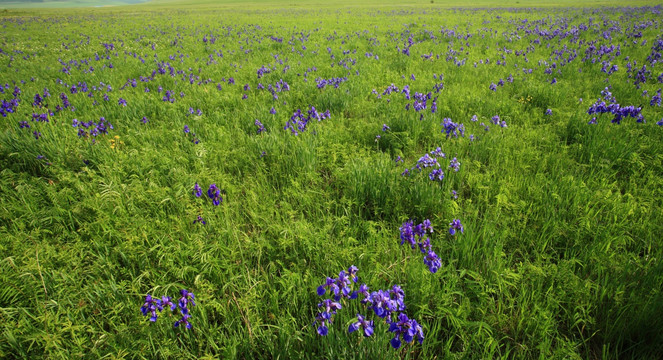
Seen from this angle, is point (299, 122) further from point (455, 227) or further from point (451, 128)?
point (455, 227)

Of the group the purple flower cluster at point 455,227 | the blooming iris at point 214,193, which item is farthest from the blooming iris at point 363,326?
Answer: the blooming iris at point 214,193

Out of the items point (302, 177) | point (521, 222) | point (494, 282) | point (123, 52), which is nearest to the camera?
point (494, 282)

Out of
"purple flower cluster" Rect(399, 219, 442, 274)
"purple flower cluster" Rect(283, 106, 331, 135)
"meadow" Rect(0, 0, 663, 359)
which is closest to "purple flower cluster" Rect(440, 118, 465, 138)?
"meadow" Rect(0, 0, 663, 359)

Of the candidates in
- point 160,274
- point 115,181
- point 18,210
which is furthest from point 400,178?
point 18,210

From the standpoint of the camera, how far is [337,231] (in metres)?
2.60

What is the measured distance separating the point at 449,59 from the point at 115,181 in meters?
8.56

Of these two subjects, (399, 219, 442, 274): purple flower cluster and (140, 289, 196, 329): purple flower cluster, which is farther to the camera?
(399, 219, 442, 274): purple flower cluster

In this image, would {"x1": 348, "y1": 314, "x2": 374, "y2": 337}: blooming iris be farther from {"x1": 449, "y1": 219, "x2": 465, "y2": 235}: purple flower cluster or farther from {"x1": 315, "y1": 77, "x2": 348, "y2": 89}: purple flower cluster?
{"x1": 315, "y1": 77, "x2": 348, "y2": 89}: purple flower cluster

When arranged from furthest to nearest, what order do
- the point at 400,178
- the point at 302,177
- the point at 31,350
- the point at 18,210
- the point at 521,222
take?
the point at 302,177 < the point at 400,178 < the point at 18,210 < the point at 521,222 < the point at 31,350

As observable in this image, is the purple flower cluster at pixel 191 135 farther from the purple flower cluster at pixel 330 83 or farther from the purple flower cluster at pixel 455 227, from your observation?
the purple flower cluster at pixel 455 227

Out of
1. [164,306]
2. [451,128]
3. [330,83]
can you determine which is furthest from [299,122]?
[164,306]

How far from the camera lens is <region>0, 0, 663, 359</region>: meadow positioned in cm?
175

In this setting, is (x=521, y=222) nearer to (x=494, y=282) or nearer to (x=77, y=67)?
(x=494, y=282)

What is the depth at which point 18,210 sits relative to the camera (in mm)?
2818
